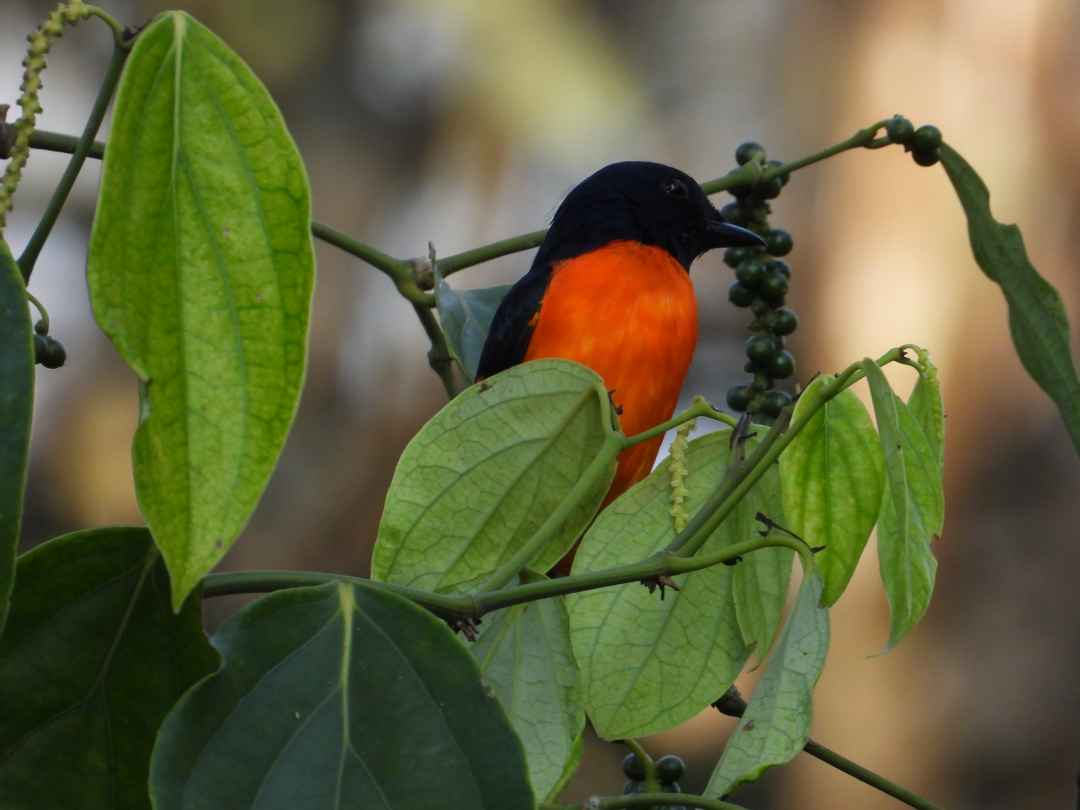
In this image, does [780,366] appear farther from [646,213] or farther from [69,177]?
[646,213]

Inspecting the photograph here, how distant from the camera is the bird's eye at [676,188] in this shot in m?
2.34

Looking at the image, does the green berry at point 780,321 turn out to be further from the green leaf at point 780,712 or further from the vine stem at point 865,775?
the green leaf at point 780,712

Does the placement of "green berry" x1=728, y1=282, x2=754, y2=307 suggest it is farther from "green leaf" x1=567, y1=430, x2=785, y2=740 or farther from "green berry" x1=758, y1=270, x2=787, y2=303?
"green leaf" x1=567, y1=430, x2=785, y2=740

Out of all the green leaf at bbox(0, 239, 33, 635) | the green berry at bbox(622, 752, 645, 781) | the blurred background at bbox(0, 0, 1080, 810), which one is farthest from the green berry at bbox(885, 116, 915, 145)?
the blurred background at bbox(0, 0, 1080, 810)

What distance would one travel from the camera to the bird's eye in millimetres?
2344

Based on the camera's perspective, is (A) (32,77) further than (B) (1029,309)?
No

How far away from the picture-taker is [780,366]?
1350 millimetres

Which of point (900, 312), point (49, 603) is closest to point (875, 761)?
point (900, 312)

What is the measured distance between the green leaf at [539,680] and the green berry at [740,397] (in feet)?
1.34

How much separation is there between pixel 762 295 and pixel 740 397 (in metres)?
0.10

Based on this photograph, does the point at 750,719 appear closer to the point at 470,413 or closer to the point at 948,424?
the point at 470,413

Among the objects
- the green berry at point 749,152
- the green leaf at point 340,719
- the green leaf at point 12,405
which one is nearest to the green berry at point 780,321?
the green berry at point 749,152

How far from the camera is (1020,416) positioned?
164 inches

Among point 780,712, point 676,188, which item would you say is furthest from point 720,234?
point 780,712
